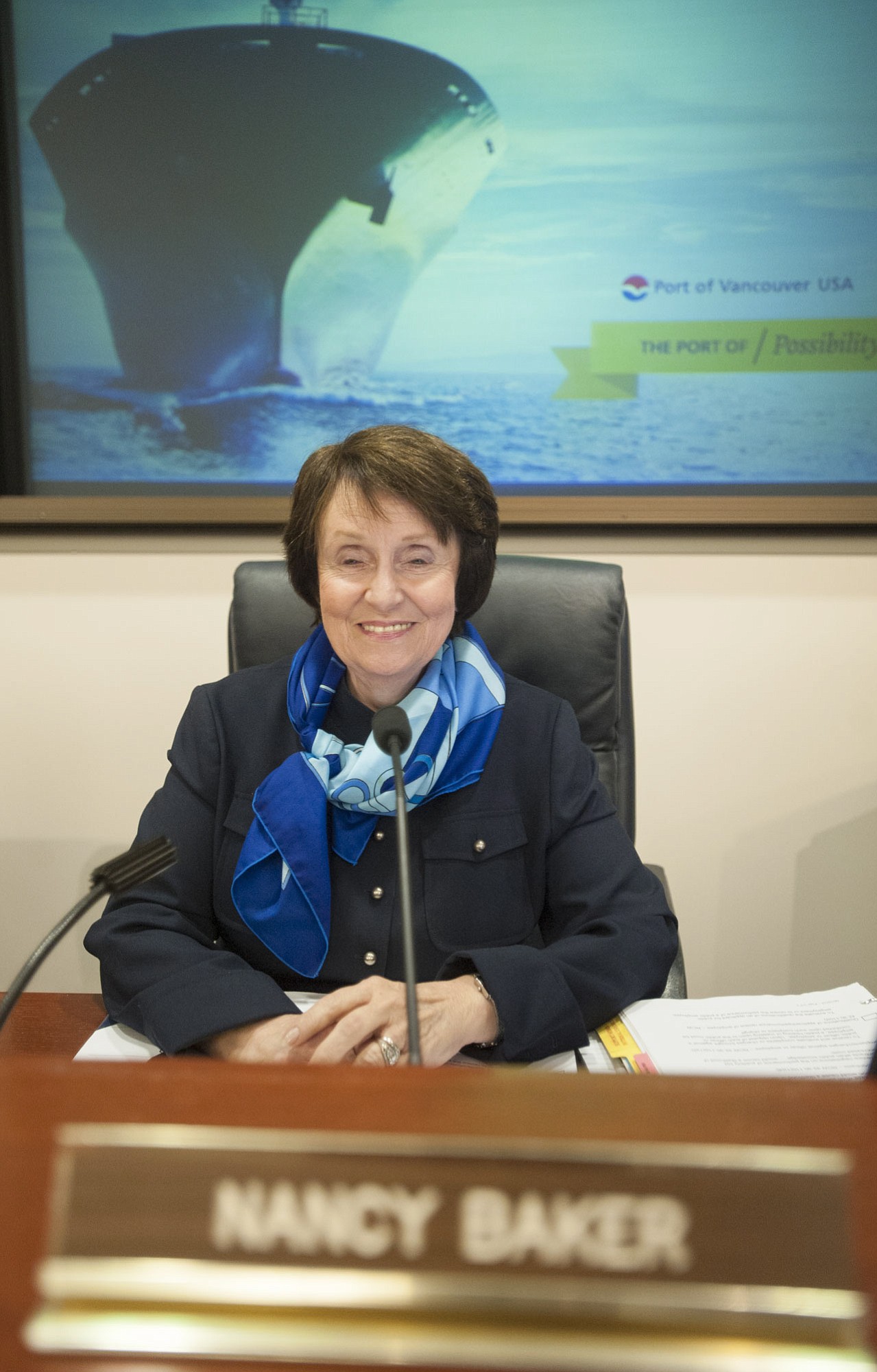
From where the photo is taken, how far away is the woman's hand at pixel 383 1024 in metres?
0.96

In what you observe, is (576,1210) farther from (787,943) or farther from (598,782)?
(787,943)

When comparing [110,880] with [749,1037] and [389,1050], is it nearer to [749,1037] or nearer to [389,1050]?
[389,1050]

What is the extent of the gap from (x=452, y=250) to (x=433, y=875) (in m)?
1.31

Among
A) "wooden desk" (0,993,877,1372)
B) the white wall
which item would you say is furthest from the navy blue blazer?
the white wall

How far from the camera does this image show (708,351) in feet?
6.63

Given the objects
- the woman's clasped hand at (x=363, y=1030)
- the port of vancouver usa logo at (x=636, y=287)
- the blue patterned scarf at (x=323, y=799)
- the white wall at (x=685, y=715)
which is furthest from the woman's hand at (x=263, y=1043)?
the port of vancouver usa logo at (x=636, y=287)

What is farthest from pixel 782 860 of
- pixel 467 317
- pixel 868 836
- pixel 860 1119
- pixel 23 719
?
pixel 860 1119

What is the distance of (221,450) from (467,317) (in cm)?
56

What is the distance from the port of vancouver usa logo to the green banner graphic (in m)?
0.05

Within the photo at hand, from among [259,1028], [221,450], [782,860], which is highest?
[221,450]

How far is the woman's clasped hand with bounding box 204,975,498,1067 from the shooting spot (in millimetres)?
962

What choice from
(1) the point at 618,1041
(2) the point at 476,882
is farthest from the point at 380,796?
(1) the point at 618,1041

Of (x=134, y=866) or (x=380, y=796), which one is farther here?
(x=380, y=796)

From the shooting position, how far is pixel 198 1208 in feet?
1.47
